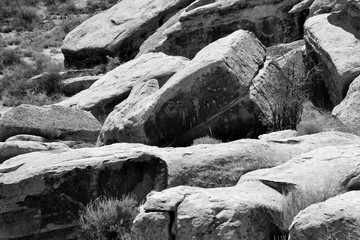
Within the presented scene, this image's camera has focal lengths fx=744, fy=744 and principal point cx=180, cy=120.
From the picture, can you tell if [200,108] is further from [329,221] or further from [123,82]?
[329,221]

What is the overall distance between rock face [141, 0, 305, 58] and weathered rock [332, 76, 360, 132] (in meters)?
5.74

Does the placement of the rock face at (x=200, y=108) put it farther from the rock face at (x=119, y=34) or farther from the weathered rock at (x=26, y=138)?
the rock face at (x=119, y=34)

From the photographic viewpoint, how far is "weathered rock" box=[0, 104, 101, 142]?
48.5 feet

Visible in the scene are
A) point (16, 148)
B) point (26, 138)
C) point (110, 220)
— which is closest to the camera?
point (110, 220)

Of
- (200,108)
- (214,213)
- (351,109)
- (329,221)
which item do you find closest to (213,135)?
(200,108)

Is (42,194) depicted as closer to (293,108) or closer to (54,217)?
(54,217)

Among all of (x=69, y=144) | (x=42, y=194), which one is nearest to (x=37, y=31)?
(x=69, y=144)

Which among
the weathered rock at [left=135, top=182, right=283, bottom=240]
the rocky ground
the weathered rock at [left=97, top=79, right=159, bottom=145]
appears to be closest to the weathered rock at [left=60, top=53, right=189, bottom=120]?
the rocky ground

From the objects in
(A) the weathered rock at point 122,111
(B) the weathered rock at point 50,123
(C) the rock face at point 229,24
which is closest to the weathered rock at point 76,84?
(C) the rock face at point 229,24

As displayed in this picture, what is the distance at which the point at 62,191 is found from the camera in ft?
31.9

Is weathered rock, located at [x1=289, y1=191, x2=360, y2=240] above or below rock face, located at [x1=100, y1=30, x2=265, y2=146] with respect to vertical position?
Answer: above

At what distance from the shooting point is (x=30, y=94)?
23.5m

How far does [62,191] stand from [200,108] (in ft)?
13.2

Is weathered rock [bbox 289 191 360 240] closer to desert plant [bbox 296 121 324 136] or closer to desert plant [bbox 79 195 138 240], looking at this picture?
desert plant [bbox 79 195 138 240]
